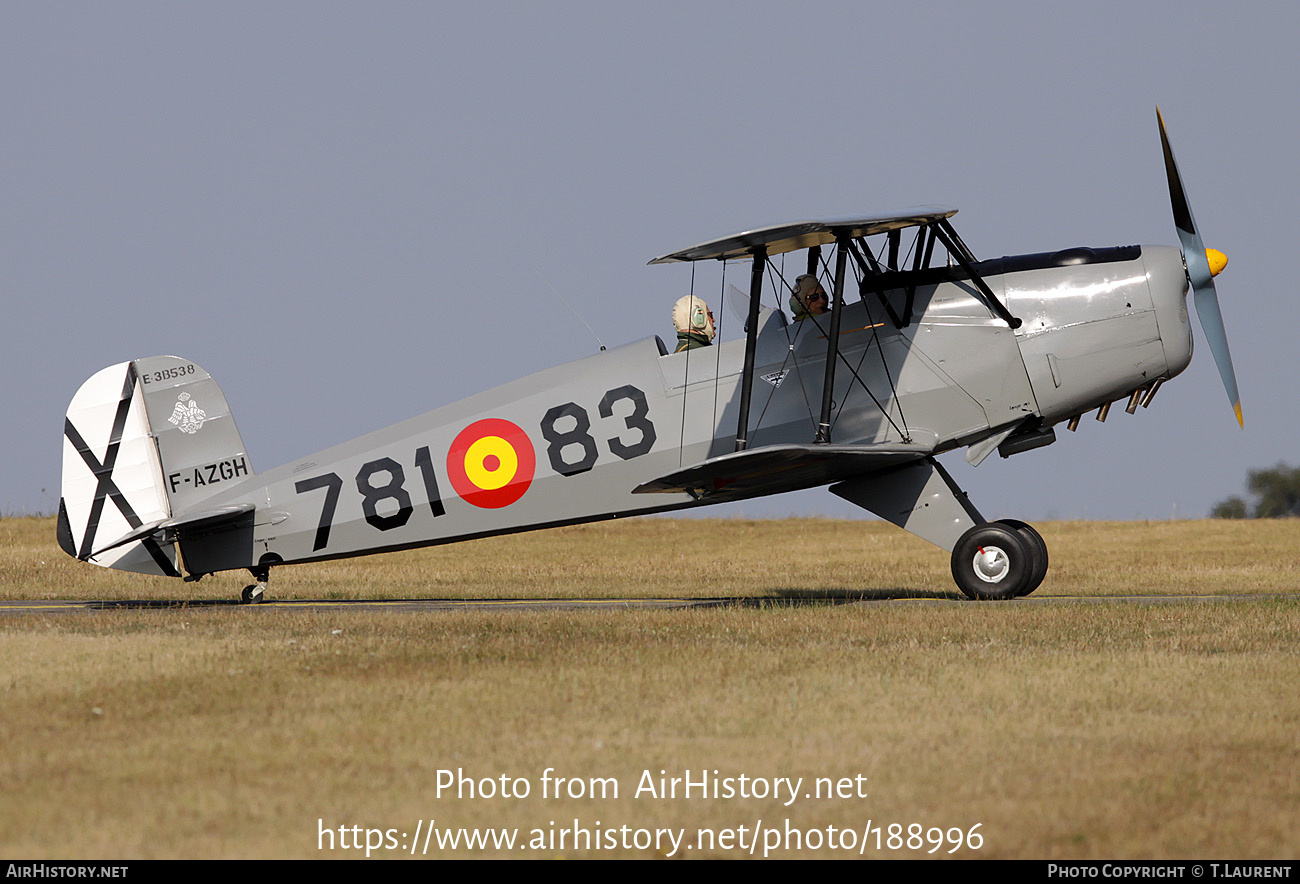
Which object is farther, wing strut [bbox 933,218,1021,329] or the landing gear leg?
the landing gear leg

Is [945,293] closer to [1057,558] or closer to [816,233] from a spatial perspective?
[816,233]

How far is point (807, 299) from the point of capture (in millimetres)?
12633

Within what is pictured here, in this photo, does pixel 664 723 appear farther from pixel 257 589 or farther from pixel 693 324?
pixel 257 589

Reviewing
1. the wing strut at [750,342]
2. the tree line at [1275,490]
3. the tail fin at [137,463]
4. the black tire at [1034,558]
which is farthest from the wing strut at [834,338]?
the tree line at [1275,490]

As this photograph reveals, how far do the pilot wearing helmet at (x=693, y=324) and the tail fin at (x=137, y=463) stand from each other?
5.35 meters

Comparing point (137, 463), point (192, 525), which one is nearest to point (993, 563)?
point (192, 525)

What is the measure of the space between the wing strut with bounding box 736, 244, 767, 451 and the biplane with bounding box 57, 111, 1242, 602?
0.03 meters

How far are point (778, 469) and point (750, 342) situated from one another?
1.26 meters

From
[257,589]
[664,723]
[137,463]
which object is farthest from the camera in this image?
[257,589]

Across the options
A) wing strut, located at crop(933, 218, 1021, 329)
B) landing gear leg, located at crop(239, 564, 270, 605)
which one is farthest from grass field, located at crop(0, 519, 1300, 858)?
wing strut, located at crop(933, 218, 1021, 329)

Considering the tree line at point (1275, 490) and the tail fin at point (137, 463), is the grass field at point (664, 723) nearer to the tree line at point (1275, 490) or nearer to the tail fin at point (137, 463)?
the tail fin at point (137, 463)

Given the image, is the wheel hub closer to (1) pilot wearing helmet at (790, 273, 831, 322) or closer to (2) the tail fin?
(1) pilot wearing helmet at (790, 273, 831, 322)

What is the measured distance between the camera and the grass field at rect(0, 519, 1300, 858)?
4.76 metres
